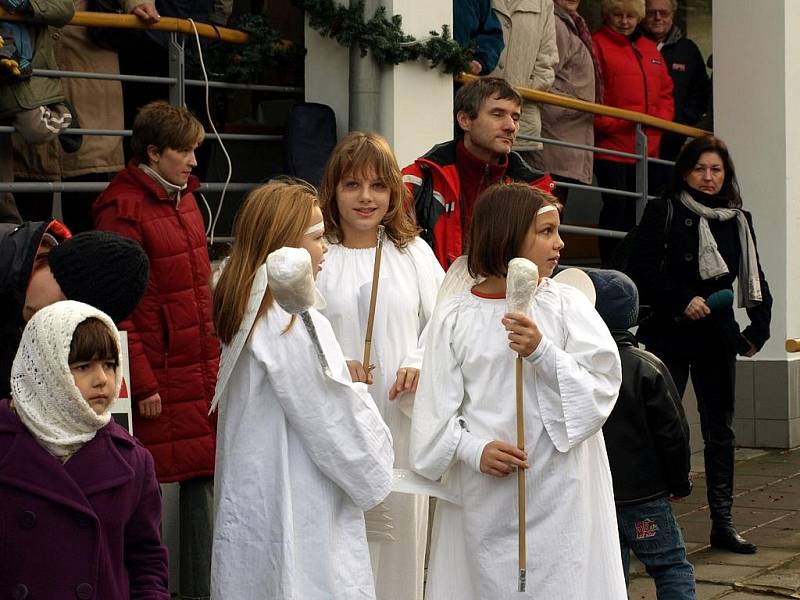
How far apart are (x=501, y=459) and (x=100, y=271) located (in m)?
1.43

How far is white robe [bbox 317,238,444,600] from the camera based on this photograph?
5.42 meters

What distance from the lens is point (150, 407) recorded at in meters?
5.84

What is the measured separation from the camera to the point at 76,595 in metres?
3.42

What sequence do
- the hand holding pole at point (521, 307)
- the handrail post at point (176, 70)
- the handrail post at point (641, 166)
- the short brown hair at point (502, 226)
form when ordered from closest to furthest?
1. the hand holding pole at point (521, 307)
2. the short brown hair at point (502, 226)
3. the handrail post at point (176, 70)
4. the handrail post at point (641, 166)

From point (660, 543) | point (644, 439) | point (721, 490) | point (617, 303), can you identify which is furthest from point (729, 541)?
point (617, 303)

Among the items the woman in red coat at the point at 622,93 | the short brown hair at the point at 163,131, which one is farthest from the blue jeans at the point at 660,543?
the woman in red coat at the point at 622,93

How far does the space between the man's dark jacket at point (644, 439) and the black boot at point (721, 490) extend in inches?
90.9

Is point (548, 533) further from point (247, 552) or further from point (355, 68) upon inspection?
point (355, 68)

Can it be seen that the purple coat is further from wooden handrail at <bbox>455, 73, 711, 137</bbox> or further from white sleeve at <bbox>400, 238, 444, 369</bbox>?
wooden handrail at <bbox>455, 73, 711, 137</bbox>

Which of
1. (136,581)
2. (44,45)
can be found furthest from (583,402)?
(44,45)

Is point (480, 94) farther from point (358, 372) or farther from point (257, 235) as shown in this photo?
point (257, 235)

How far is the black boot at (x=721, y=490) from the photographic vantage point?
774 cm

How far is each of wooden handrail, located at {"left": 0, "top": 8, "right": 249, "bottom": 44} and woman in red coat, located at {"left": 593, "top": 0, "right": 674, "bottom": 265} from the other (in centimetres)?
334

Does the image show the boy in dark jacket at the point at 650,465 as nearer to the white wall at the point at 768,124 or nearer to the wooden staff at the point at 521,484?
the wooden staff at the point at 521,484
